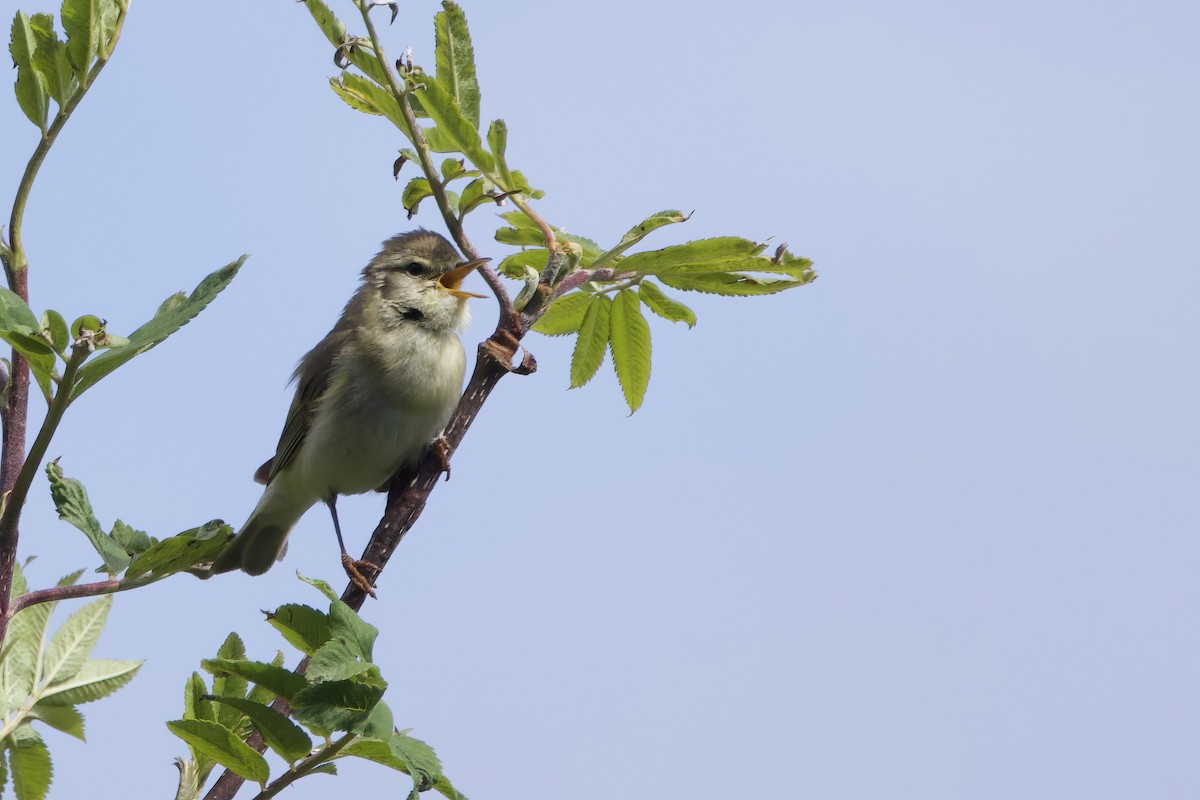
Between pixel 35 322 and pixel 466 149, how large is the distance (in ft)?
3.07

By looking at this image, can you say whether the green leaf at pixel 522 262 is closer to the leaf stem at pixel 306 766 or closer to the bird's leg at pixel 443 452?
the bird's leg at pixel 443 452

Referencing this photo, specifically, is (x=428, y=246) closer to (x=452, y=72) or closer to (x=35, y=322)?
(x=452, y=72)

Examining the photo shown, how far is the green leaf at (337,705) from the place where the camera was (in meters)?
1.79

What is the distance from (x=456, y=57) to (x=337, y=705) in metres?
1.26

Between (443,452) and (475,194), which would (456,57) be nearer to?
(475,194)

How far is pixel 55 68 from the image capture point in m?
1.95

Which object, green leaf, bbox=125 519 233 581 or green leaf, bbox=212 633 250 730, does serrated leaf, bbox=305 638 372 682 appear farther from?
green leaf, bbox=212 633 250 730

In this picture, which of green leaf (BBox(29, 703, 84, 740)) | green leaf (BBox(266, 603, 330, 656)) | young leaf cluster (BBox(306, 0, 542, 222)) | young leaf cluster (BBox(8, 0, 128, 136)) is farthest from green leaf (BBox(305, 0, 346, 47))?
green leaf (BBox(29, 703, 84, 740))

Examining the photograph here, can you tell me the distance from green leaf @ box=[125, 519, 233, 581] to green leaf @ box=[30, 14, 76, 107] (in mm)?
720

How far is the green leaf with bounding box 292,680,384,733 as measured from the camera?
179 centimetres

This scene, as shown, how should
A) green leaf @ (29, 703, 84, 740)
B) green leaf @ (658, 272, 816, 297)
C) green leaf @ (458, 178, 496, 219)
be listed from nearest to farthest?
1. green leaf @ (29, 703, 84, 740)
2. green leaf @ (458, 178, 496, 219)
3. green leaf @ (658, 272, 816, 297)

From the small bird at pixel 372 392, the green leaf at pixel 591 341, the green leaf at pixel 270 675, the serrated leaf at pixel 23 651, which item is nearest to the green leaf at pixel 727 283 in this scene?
the green leaf at pixel 591 341

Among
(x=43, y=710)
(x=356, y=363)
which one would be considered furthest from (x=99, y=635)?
(x=356, y=363)

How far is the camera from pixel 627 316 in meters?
2.91
